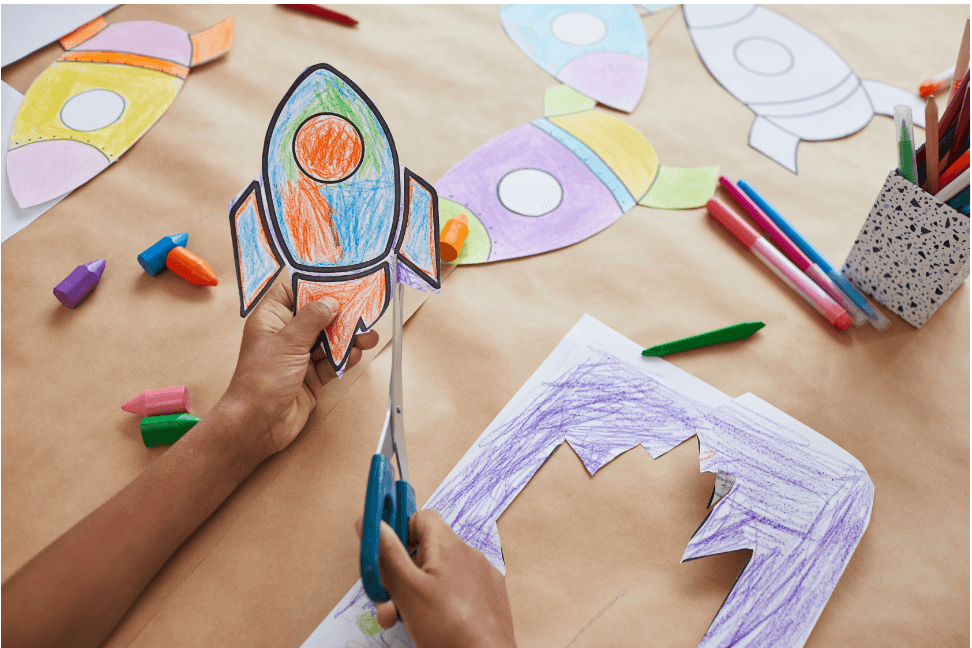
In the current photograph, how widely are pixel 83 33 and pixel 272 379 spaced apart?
0.71 metres

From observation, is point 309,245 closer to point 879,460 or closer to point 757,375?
point 757,375

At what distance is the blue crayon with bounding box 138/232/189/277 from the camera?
704 mm

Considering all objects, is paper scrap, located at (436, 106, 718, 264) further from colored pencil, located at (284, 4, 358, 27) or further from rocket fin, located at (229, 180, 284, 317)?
colored pencil, located at (284, 4, 358, 27)

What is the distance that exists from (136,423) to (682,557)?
0.55 meters

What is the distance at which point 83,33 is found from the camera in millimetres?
917

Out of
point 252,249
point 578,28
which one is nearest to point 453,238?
point 252,249

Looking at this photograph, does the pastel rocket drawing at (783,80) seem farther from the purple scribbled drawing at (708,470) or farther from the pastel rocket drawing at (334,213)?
the pastel rocket drawing at (334,213)

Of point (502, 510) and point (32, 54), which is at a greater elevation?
point (32, 54)

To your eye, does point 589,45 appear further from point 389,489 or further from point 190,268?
point 389,489

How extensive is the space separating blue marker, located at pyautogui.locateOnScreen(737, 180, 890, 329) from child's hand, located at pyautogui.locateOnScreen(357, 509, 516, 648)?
52cm

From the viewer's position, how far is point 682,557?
0.55 m

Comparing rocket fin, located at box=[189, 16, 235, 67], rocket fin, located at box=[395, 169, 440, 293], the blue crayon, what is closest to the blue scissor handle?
rocket fin, located at box=[395, 169, 440, 293]

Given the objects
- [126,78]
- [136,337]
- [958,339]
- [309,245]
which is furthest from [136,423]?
[958,339]

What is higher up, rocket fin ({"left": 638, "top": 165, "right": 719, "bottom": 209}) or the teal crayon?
rocket fin ({"left": 638, "top": 165, "right": 719, "bottom": 209})
